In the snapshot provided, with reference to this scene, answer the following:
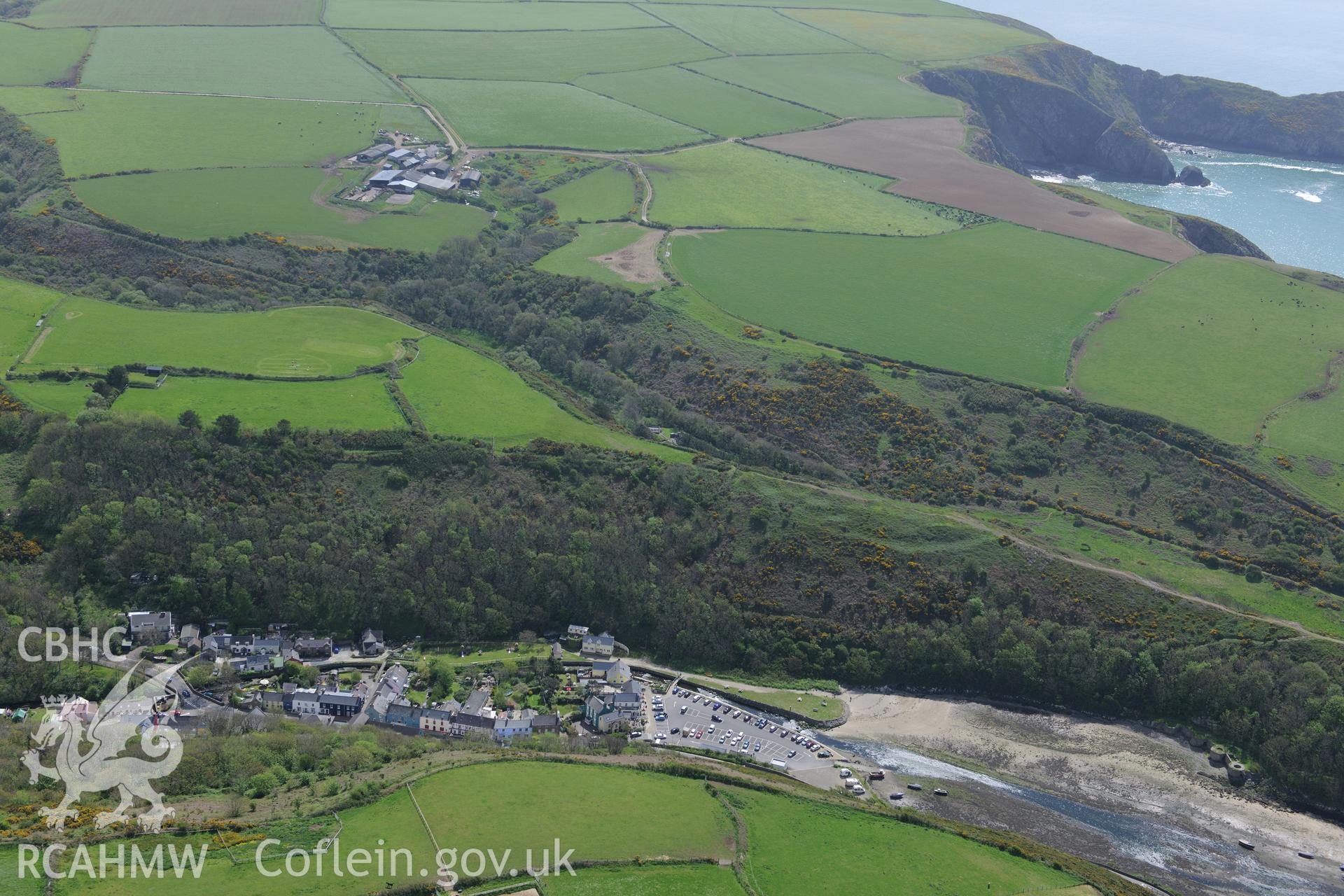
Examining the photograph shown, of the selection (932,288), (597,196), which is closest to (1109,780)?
(932,288)

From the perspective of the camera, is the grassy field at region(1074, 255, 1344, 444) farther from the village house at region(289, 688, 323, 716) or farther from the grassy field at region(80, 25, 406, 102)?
the grassy field at region(80, 25, 406, 102)

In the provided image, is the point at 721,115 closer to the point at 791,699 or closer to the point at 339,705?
the point at 791,699

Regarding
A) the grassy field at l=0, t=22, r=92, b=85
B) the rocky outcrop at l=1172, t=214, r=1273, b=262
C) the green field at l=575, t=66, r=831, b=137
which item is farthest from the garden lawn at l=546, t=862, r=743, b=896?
the grassy field at l=0, t=22, r=92, b=85

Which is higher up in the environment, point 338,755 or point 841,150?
point 841,150

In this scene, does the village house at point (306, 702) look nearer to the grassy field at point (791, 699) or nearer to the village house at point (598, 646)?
the village house at point (598, 646)

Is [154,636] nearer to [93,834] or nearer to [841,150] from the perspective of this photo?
[93,834]

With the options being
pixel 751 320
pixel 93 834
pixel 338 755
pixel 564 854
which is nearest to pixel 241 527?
pixel 338 755
